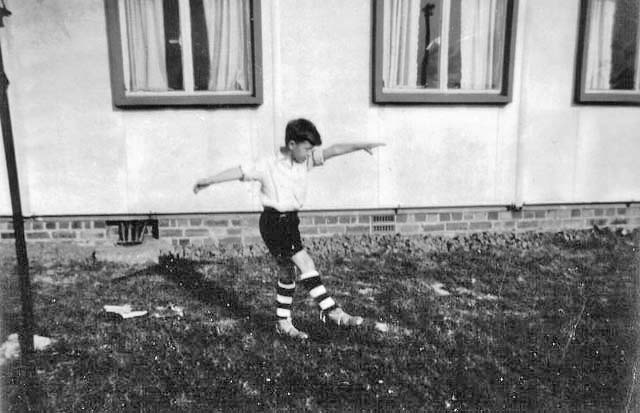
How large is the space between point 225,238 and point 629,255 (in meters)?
4.62

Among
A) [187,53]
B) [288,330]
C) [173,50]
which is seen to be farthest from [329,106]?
[288,330]

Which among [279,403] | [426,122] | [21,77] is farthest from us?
[426,122]

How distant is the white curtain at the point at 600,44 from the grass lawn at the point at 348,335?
221 centimetres

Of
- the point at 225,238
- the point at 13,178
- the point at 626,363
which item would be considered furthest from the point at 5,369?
the point at 626,363

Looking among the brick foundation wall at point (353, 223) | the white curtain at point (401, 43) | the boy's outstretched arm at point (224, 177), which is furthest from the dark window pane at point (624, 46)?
the boy's outstretched arm at point (224, 177)

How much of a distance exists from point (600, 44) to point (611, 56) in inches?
8.8

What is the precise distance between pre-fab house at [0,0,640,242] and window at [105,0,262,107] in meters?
0.02

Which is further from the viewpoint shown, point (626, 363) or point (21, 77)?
point (21, 77)

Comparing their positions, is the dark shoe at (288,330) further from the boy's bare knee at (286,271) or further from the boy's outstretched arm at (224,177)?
the boy's outstretched arm at (224,177)

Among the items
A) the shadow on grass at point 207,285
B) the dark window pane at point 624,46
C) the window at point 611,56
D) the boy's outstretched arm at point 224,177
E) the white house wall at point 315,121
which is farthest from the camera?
the dark window pane at point 624,46

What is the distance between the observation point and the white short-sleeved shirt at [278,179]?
3338 mm

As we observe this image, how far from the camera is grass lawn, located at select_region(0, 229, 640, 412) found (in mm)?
2729

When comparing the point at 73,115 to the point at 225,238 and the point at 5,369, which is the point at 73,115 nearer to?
the point at 225,238

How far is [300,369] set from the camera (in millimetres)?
2973
